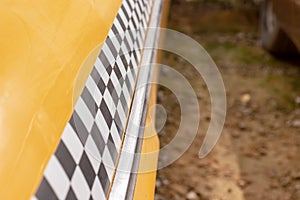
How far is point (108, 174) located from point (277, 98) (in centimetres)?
251

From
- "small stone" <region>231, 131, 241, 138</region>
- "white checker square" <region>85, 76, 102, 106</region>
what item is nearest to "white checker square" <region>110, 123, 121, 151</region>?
"white checker square" <region>85, 76, 102, 106</region>

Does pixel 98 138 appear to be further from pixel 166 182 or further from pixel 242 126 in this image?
pixel 242 126

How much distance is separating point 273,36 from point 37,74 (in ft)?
10.4

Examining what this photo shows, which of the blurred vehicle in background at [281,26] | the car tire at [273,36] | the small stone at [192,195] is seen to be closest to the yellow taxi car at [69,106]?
the small stone at [192,195]

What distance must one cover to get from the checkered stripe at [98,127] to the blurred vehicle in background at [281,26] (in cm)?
163

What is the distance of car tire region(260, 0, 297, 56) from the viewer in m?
3.94

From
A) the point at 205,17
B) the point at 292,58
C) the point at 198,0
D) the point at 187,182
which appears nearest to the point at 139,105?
the point at 187,182

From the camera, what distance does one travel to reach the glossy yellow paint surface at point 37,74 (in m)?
1.09

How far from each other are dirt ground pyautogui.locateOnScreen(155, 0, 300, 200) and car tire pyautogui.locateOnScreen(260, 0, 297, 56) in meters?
0.09

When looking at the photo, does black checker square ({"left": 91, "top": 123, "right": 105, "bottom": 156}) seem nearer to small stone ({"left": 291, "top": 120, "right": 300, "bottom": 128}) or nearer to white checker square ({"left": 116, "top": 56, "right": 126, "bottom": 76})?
white checker square ({"left": 116, "top": 56, "right": 126, "bottom": 76})

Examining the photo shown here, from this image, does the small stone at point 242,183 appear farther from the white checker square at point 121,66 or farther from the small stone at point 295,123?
the white checker square at point 121,66

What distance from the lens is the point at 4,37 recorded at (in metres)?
1.31

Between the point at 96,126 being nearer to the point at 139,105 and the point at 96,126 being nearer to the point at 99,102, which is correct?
the point at 99,102

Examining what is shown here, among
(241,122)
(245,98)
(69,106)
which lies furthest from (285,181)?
(69,106)
